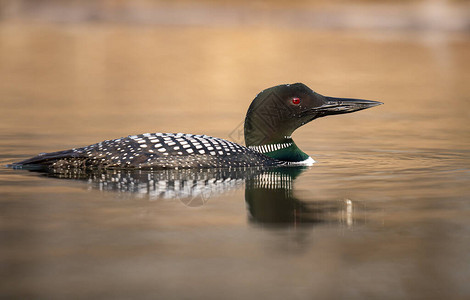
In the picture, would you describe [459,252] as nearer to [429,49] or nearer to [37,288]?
[37,288]

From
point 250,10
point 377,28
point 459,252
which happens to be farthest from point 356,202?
point 250,10

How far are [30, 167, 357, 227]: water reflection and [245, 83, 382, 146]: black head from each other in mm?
288

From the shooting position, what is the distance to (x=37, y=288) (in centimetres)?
339

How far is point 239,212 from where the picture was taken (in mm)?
4836

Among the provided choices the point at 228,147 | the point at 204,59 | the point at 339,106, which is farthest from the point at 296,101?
the point at 204,59

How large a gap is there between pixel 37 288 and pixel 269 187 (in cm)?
246

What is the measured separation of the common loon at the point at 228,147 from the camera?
6090 millimetres

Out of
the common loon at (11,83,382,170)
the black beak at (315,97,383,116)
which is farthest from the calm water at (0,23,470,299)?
the black beak at (315,97,383,116)

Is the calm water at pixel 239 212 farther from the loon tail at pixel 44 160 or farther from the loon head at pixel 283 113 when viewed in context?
the loon head at pixel 283 113

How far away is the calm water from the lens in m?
3.51

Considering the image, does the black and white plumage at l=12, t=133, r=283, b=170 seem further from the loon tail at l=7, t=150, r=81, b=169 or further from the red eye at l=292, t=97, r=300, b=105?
the red eye at l=292, t=97, r=300, b=105

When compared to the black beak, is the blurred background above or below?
above

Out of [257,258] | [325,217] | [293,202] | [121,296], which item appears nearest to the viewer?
[121,296]

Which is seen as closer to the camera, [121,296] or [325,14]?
[121,296]
